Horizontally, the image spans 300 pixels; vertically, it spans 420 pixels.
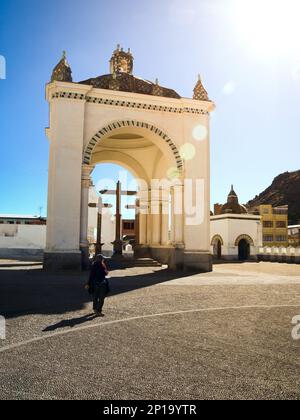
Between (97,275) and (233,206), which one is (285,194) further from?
(97,275)

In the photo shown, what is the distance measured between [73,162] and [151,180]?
7.58m

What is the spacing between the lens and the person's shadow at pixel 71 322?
543 cm

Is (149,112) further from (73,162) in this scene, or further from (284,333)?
(284,333)

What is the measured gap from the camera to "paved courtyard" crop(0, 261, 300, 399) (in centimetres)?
321

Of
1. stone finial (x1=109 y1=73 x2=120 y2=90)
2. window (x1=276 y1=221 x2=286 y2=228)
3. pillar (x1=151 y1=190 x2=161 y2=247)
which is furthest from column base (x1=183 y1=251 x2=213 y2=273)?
window (x1=276 y1=221 x2=286 y2=228)

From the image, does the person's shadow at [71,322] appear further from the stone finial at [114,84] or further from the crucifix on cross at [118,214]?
the crucifix on cross at [118,214]

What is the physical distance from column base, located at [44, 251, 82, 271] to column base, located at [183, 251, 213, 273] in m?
4.80

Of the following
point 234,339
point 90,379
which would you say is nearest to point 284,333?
point 234,339

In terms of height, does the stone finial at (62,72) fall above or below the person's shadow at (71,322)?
above

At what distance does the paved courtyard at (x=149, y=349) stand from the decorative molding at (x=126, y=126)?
9049 millimetres

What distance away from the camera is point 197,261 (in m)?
16.8

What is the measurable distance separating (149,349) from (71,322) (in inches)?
74.7

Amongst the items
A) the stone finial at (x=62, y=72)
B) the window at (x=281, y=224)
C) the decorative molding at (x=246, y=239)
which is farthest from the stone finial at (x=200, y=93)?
the window at (x=281, y=224)

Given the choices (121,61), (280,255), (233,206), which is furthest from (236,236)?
(121,61)
